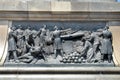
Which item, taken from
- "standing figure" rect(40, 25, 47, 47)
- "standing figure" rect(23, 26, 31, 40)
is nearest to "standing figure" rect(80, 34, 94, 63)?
"standing figure" rect(40, 25, 47, 47)

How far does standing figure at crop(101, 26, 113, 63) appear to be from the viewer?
30.5ft

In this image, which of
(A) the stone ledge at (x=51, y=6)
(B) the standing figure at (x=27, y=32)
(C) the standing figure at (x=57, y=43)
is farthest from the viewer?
(A) the stone ledge at (x=51, y=6)

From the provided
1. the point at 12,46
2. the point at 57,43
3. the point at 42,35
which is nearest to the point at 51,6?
the point at 42,35

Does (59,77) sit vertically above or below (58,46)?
below

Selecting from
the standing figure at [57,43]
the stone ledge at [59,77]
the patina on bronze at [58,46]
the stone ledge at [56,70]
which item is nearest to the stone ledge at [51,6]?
the patina on bronze at [58,46]

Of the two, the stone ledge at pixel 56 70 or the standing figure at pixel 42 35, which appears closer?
the stone ledge at pixel 56 70

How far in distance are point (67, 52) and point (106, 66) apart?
39.8 inches

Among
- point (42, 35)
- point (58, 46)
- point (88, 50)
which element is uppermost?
point (42, 35)

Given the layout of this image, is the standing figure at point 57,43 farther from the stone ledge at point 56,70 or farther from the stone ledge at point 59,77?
the stone ledge at point 59,77

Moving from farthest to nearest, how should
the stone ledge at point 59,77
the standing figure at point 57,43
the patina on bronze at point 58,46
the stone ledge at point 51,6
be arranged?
the stone ledge at point 51,6 → the standing figure at point 57,43 → the patina on bronze at point 58,46 → the stone ledge at point 59,77

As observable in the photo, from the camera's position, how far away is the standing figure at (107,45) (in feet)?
30.5

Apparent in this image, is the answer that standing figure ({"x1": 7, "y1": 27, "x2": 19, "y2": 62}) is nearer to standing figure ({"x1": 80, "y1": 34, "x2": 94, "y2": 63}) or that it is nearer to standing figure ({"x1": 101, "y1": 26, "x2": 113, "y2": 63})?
standing figure ({"x1": 80, "y1": 34, "x2": 94, "y2": 63})

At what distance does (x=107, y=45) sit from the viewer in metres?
9.34

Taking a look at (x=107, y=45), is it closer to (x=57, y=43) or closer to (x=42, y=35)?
(x=57, y=43)
